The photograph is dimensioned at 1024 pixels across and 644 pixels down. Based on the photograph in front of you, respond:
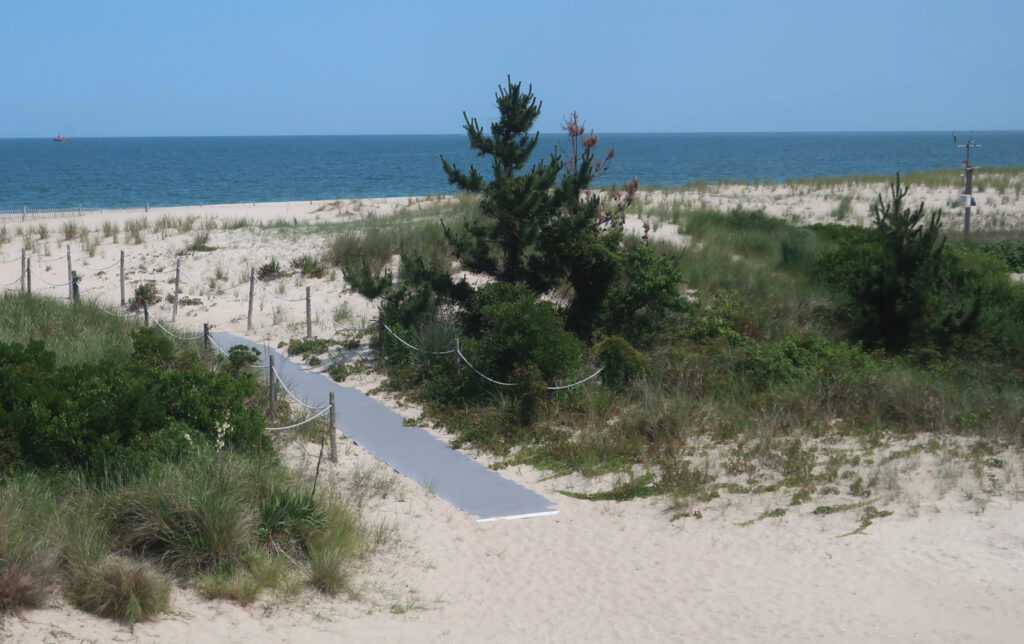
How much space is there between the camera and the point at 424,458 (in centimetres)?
1052

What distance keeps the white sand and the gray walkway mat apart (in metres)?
0.24

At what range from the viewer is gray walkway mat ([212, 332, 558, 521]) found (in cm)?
921

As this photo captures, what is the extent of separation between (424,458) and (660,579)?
12.3ft

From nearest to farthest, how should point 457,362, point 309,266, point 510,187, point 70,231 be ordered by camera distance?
point 457,362 < point 510,187 < point 309,266 < point 70,231

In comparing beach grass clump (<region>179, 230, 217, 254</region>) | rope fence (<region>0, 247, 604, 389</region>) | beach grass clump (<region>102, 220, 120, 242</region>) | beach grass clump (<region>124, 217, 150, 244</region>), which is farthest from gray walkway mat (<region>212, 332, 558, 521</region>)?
beach grass clump (<region>102, 220, 120, 242</region>)

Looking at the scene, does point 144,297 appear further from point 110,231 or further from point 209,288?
point 110,231

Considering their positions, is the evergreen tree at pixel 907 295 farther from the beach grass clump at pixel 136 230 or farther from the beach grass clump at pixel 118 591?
the beach grass clump at pixel 136 230

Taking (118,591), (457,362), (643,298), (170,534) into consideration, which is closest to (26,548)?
(118,591)

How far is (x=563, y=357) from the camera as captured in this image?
39.8 feet

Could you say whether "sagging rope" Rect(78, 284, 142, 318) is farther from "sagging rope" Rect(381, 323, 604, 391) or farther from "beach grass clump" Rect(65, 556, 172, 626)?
"beach grass clump" Rect(65, 556, 172, 626)

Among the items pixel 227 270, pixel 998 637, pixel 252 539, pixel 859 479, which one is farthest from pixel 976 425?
pixel 227 270

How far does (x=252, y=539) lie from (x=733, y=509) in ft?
15.6

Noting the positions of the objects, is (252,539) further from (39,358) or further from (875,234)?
(875,234)

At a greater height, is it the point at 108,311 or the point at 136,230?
the point at 136,230
